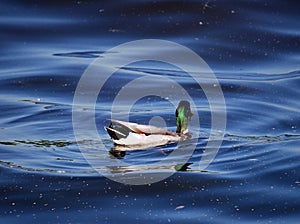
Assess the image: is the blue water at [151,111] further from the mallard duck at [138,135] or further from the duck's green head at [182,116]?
the duck's green head at [182,116]

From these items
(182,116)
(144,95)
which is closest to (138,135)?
(182,116)

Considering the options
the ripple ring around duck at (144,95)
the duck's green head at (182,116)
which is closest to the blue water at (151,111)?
the ripple ring around duck at (144,95)

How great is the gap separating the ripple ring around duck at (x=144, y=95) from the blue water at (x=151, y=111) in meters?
0.07

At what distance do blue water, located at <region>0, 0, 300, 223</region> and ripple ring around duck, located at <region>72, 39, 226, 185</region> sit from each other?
7cm

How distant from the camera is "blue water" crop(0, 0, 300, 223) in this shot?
20.3ft

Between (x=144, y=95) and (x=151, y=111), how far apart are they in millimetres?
542

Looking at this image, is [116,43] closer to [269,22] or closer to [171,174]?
[269,22]

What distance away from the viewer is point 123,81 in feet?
30.1

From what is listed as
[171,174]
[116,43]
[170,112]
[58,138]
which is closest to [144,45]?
[116,43]

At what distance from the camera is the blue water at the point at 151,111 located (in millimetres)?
6176

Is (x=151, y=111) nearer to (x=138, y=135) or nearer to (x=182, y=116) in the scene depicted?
(x=182, y=116)

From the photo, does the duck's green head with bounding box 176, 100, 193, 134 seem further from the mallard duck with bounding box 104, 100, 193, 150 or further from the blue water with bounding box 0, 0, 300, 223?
the blue water with bounding box 0, 0, 300, 223

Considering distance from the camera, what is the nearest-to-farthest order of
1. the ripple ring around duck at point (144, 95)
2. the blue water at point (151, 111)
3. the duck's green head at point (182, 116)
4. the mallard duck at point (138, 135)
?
the blue water at point (151, 111) → the ripple ring around duck at point (144, 95) → the mallard duck at point (138, 135) → the duck's green head at point (182, 116)

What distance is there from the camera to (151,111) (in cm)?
822
